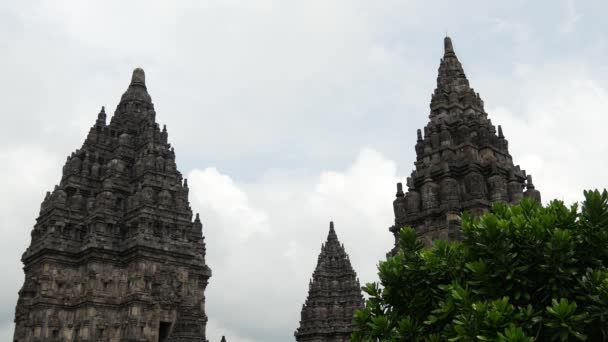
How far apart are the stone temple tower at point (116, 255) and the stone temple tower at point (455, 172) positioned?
18741 millimetres

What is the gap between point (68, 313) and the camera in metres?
38.8

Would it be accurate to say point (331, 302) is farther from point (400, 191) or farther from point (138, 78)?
point (400, 191)

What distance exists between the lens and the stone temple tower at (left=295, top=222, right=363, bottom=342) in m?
59.7

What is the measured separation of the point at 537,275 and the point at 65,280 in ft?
116

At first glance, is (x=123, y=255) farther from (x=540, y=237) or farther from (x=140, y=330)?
(x=540, y=237)

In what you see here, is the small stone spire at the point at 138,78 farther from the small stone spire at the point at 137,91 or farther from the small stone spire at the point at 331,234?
the small stone spire at the point at 331,234

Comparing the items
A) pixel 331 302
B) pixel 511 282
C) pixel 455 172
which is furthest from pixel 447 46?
pixel 331 302

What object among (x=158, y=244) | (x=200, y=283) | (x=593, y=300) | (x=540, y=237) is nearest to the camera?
(x=593, y=300)

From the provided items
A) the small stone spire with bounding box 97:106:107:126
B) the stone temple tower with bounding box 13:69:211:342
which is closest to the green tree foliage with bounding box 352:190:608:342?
the stone temple tower with bounding box 13:69:211:342

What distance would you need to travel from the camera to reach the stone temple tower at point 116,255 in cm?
3784

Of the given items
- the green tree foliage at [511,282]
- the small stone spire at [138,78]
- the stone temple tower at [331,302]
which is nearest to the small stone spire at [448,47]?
the green tree foliage at [511,282]

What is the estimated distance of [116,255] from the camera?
4028 centimetres

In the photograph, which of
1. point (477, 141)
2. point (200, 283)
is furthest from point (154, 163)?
point (477, 141)

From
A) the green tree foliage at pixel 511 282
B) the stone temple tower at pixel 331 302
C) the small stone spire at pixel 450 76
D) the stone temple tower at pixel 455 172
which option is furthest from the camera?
the stone temple tower at pixel 331 302
